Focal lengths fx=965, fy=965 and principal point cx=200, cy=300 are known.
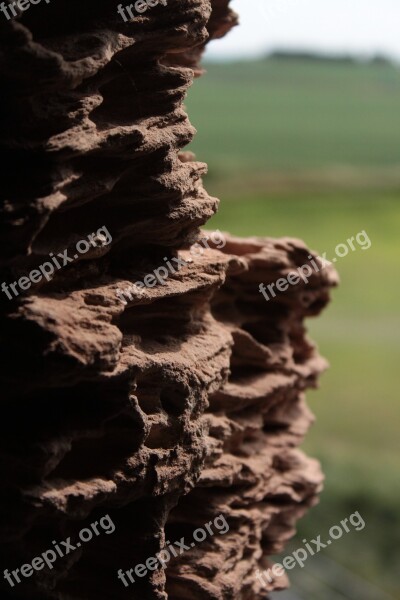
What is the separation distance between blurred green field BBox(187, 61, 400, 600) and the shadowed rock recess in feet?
8.85

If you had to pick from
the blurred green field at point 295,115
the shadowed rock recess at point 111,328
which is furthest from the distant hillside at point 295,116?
the shadowed rock recess at point 111,328

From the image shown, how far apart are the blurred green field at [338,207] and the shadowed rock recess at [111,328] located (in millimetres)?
2696

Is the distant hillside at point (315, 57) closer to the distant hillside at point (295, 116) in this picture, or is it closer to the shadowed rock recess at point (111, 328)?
the distant hillside at point (295, 116)

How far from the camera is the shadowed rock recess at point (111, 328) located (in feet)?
8.03

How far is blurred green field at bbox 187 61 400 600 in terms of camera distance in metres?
6.03

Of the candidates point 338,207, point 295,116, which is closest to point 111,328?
point 295,116

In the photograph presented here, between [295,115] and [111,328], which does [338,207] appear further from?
[111,328]

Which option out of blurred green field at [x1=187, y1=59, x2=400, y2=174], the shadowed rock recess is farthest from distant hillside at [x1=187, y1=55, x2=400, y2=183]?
the shadowed rock recess

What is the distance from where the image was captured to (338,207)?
22.4 feet

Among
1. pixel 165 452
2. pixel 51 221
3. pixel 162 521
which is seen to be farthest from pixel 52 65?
pixel 162 521

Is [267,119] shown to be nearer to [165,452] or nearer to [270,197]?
[270,197]

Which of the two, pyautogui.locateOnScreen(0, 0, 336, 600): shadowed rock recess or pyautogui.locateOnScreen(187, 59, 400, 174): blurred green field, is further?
pyautogui.locateOnScreen(187, 59, 400, 174): blurred green field

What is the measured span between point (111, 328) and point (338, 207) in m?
4.52

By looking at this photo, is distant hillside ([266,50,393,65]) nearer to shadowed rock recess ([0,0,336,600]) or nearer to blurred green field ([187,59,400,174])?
blurred green field ([187,59,400,174])
